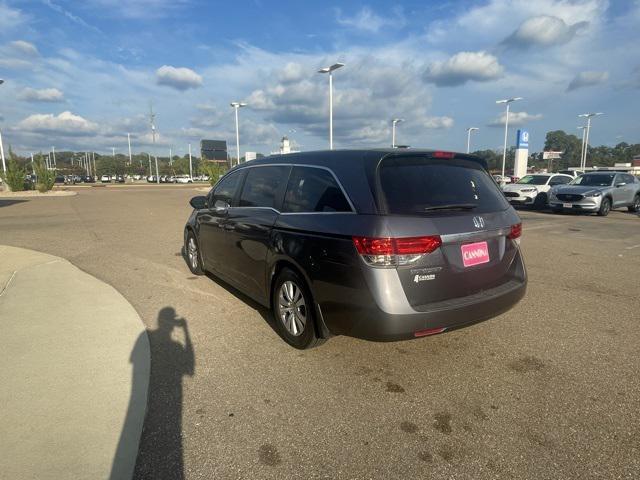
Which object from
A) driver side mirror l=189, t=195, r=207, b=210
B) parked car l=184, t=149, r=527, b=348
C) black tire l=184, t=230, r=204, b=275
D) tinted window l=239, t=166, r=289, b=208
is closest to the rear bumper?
parked car l=184, t=149, r=527, b=348

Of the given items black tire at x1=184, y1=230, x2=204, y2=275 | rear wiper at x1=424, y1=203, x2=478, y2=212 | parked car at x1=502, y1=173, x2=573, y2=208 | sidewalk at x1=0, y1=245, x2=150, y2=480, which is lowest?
sidewalk at x1=0, y1=245, x2=150, y2=480

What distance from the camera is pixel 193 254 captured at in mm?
6223

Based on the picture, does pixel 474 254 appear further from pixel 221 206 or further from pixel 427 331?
Result: pixel 221 206

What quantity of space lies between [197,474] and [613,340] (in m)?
3.77

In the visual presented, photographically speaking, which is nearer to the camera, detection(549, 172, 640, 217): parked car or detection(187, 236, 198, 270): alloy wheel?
detection(187, 236, 198, 270): alloy wheel

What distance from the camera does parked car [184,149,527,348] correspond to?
9.23ft

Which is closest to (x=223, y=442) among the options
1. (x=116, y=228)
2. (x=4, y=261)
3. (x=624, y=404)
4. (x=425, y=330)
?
(x=425, y=330)

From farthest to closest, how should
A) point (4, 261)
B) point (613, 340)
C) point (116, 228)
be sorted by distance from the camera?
1. point (116, 228)
2. point (4, 261)
3. point (613, 340)

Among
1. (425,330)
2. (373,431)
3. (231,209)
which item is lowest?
(373,431)

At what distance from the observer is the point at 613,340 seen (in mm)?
3781

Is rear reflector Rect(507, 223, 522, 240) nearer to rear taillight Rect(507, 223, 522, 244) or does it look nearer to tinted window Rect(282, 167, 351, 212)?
rear taillight Rect(507, 223, 522, 244)

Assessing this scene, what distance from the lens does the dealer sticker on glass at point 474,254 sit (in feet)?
10.0

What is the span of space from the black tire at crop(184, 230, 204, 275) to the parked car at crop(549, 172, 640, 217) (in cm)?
1419

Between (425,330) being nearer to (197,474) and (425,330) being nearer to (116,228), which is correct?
(197,474)
